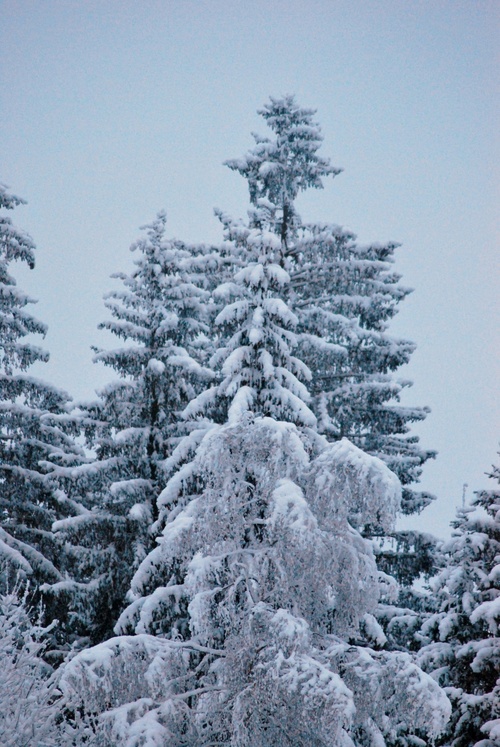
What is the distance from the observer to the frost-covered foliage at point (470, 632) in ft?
51.1

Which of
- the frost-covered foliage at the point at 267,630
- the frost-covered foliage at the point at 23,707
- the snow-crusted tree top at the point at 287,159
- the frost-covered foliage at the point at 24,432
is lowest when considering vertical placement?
the frost-covered foliage at the point at 23,707

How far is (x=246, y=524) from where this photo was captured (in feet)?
32.3

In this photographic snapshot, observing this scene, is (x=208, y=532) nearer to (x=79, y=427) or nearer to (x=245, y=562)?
(x=245, y=562)

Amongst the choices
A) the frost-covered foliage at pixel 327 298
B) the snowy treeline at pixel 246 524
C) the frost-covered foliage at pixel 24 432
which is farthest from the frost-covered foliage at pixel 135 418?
the frost-covered foliage at pixel 327 298

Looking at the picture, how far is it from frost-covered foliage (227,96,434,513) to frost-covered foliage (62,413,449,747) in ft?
24.5

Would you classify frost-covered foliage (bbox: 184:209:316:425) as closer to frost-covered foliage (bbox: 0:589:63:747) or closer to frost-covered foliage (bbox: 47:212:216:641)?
frost-covered foliage (bbox: 47:212:216:641)

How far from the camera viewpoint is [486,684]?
16.2 meters

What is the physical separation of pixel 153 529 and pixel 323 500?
734 cm

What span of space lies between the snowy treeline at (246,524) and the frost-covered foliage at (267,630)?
28 mm

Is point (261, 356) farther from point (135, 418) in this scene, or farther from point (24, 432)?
point (24, 432)

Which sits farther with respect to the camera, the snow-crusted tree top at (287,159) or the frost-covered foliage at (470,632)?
the snow-crusted tree top at (287,159)

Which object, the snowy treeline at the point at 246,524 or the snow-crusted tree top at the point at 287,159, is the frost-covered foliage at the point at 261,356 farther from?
the snow-crusted tree top at the point at 287,159

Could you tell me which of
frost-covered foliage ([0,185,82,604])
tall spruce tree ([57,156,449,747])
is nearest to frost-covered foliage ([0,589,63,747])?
tall spruce tree ([57,156,449,747])

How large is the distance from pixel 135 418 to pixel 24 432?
2934mm
